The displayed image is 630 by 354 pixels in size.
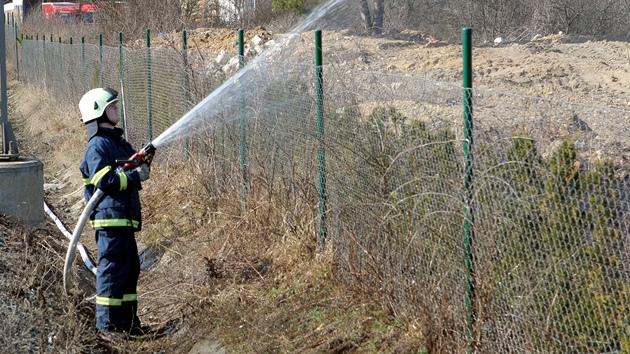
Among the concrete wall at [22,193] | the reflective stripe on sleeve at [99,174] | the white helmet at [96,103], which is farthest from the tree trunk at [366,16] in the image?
the reflective stripe on sleeve at [99,174]

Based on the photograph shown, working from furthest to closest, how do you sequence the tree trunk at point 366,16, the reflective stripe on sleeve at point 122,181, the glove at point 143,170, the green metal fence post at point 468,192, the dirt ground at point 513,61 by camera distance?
the tree trunk at point 366,16 < the dirt ground at point 513,61 < the glove at point 143,170 < the reflective stripe on sleeve at point 122,181 < the green metal fence post at point 468,192

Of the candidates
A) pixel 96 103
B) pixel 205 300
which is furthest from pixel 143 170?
pixel 205 300

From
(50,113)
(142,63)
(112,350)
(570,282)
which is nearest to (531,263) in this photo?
(570,282)

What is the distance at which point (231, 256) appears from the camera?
7.48 meters

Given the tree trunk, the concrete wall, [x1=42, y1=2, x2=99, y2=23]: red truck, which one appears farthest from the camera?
[x1=42, y1=2, x2=99, y2=23]: red truck

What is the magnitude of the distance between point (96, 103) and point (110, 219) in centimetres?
93

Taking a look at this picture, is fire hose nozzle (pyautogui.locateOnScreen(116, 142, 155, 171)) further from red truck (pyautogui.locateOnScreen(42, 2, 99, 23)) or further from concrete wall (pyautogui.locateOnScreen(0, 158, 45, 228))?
red truck (pyautogui.locateOnScreen(42, 2, 99, 23))

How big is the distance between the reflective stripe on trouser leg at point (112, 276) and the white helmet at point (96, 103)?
919 millimetres

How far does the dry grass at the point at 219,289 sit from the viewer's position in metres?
5.87

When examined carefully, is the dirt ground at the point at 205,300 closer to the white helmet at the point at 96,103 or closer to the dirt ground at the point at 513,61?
the white helmet at the point at 96,103

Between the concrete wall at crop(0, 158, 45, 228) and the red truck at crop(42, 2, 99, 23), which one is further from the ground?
the red truck at crop(42, 2, 99, 23)

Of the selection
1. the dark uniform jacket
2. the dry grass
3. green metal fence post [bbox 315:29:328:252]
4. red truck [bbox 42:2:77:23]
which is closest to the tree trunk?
the dry grass

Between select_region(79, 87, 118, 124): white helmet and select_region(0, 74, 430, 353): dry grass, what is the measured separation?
148cm

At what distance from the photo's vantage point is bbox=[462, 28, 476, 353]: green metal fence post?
476 centimetres
